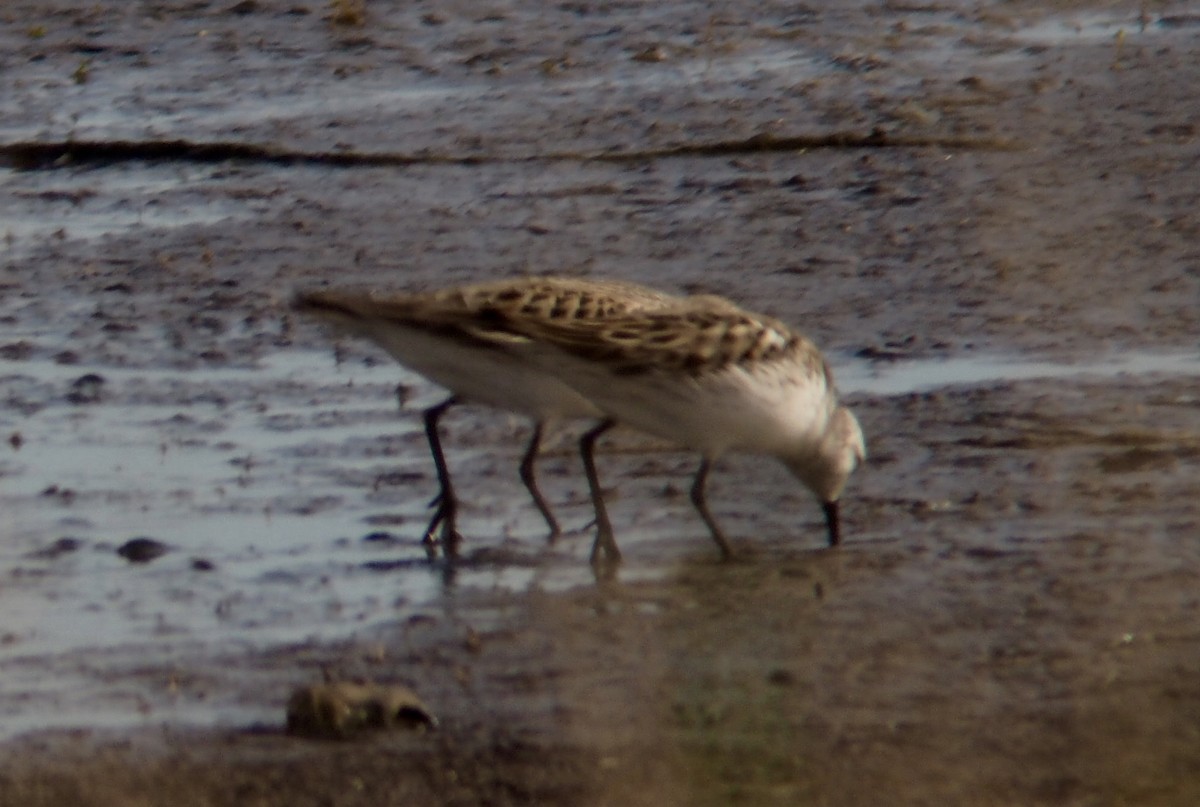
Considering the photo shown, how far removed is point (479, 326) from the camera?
231 inches

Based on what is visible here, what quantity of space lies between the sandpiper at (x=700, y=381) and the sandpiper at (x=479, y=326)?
1.3 inches

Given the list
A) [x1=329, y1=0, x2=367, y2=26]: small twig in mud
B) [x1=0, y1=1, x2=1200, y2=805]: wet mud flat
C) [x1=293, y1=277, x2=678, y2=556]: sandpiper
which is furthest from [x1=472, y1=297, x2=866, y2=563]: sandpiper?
[x1=329, y1=0, x2=367, y2=26]: small twig in mud

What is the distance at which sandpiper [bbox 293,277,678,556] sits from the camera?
19.4 ft

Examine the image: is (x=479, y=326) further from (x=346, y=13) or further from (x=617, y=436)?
(x=346, y=13)

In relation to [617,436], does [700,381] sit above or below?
above

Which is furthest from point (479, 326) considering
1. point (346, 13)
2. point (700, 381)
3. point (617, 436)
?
point (346, 13)

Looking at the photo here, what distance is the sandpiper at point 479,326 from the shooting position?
5898 millimetres

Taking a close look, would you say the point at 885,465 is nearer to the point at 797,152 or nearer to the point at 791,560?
Result: the point at 791,560

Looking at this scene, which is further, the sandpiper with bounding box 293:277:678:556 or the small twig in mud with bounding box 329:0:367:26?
the small twig in mud with bounding box 329:0:367:26

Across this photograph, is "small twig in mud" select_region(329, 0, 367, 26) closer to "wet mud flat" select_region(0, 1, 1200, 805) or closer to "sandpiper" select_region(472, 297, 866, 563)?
"wet mud flat" select_region(0, 1, 1200, 805)

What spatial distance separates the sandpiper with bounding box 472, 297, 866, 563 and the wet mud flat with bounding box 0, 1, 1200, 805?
0.21 meters

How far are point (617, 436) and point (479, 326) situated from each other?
1.41 metres

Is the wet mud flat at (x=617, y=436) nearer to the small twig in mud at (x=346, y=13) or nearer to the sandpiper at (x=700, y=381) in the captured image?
the small twig in mud at (x=346, y=13)

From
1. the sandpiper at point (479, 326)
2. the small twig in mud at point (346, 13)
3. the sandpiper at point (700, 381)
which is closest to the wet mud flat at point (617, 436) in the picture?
the small twig in mud at point (346, 13)
